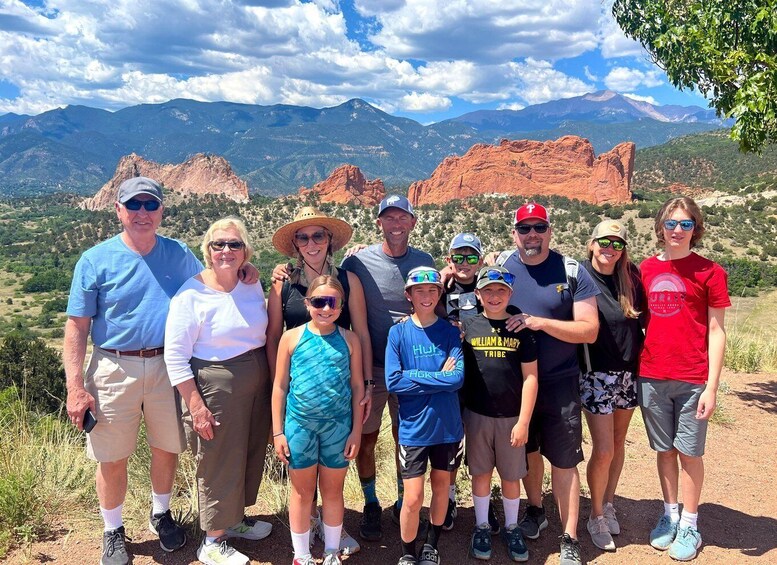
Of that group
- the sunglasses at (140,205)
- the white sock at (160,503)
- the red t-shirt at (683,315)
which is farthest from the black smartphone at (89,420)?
the red t-shirt at (683,315)

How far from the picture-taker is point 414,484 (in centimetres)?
342

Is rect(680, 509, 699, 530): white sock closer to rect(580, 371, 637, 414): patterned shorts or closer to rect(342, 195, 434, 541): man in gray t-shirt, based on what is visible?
rect(580, 371, 637, 414): patterned shorts

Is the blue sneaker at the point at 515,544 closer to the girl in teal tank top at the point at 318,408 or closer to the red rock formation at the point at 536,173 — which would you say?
the girl in teal tank top at the point at 318,408

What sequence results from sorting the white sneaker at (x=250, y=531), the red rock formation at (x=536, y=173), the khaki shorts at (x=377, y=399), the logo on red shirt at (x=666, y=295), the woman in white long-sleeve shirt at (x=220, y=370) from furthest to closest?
the red rock formation at (x=536, y=173) < the khaki shorts at (x=377, y=399) < the white sneaker at (x=250, y=531) < the logo on red shirt at (x=666, y=295) < the woman in white long-sleeve shirt at (x=220, y=370)

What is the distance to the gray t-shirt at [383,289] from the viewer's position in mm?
3973

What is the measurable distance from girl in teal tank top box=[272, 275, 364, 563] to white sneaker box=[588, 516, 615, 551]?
1.87 metres

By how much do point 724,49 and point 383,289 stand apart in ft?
18.2

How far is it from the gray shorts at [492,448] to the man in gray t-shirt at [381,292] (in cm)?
73

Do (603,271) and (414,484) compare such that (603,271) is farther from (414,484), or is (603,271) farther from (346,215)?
(346,215)

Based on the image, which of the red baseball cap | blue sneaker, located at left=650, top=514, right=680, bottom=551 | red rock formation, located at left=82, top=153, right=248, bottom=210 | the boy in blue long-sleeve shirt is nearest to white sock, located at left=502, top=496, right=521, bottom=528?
the boy in blue long-sleeve shirt

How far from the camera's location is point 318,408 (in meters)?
3.33

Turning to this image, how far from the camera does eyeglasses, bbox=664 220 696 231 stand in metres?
3.72

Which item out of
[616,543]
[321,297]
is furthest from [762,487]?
[321,297]

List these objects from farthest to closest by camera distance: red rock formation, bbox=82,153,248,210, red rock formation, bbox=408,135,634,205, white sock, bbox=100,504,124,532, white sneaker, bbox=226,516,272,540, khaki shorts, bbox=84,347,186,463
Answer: red rock formation, bbox=82,153,248,210
red rock formation, bbox=408,135,634,205
white sneaker, bbox=226,516,272,540
white sock, bbox=100,504,124,532
khaki shorts, bbox=84,347,186,463
